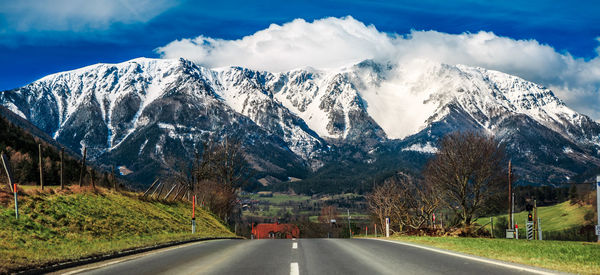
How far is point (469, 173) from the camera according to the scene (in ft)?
193

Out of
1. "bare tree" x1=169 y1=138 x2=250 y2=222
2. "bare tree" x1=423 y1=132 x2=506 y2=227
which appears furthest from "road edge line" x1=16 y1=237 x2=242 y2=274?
"bare tree" x1=423 y1=132 x2=506 y2=227

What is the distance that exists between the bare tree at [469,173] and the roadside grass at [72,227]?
111 feet

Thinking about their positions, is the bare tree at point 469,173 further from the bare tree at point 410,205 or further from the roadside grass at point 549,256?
the roadside grass at point 549,256

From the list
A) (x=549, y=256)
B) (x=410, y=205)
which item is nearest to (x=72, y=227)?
(x=549, y=256)

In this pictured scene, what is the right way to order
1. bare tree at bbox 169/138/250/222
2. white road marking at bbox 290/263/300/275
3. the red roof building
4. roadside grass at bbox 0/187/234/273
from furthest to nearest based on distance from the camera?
the red roof building → bare tree at bbox 169/138/250/222 → roadside grass at bbox 0/187/234/273 → white road marking at bbox 290/263/300/275

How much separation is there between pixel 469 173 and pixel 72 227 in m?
45.4

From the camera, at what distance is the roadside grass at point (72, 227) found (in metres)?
17.7

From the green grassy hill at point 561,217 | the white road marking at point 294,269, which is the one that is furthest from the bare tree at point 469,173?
the green grassy hill at point 561,217

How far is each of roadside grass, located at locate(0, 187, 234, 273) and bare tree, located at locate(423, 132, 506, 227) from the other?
33722 millimetres

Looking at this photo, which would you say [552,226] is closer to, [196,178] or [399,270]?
[196,178]

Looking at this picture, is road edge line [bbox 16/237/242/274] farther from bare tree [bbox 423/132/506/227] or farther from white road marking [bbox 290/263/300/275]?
bare tree [bbox 423/132/506/227]

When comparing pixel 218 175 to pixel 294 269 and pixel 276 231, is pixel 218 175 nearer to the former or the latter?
pixel 276 231

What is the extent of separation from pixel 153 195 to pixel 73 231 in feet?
71.3

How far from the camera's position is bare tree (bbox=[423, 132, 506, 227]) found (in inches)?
2299
